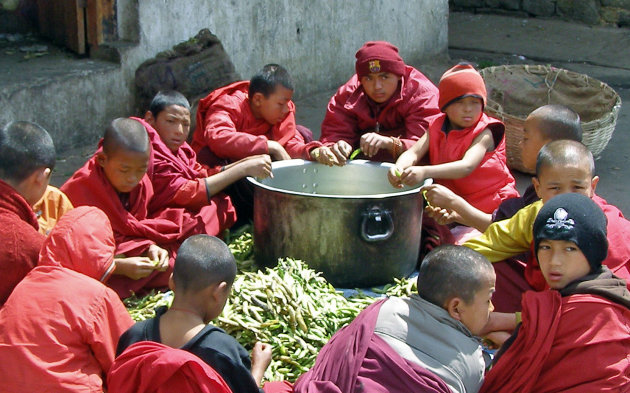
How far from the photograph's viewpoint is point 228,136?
5285 mm

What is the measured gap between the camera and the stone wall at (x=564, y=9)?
11938 mm

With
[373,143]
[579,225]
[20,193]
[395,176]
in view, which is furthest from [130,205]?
[579,225]

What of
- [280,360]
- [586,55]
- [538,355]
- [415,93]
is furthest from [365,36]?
[538,355]

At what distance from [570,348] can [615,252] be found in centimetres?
68

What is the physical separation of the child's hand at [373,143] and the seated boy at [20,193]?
6.68 ft

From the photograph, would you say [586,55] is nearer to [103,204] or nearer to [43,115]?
[43,115]

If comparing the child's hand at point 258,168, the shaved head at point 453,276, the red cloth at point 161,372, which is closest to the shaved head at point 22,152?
the red cloth at point 161,372

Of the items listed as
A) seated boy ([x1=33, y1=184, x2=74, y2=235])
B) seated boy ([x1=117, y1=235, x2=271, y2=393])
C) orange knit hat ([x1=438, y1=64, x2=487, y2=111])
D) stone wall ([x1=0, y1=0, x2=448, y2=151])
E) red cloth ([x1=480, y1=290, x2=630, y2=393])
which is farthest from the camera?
stone wall ([x1=0, y1=0, x2=448, y2=151])

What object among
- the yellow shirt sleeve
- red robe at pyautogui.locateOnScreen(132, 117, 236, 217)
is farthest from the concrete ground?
the yellow shirt sleeve

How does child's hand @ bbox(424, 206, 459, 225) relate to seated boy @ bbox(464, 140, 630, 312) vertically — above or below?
below

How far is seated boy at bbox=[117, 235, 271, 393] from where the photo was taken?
9.49ft

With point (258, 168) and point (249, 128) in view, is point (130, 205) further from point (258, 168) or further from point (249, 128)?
point (249, 128)

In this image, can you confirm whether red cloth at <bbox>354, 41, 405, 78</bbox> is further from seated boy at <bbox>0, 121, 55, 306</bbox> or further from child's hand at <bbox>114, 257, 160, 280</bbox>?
seated boy at <bbox>0, 121, 55, 306</bbox>

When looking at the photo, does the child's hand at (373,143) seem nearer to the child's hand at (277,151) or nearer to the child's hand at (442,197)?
the child's hand at (277,151)
